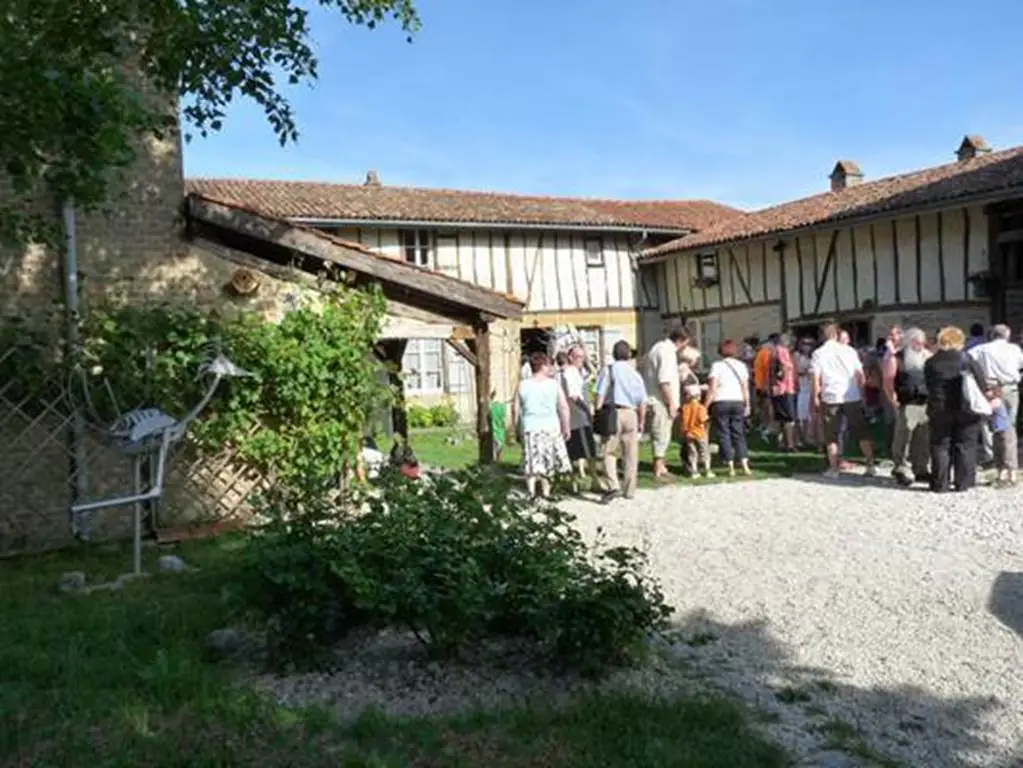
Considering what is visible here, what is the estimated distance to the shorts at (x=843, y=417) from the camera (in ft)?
32.8

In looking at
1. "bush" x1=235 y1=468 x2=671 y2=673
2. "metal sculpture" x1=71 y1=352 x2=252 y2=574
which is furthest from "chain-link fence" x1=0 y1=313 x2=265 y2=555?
"bush" x1=235 y1=468 x2=671 y2=673

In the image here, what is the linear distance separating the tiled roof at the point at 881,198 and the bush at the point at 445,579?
13.4 m

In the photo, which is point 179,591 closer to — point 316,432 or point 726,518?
point 316,432

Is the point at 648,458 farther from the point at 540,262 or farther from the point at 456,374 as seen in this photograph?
the point at 540,262

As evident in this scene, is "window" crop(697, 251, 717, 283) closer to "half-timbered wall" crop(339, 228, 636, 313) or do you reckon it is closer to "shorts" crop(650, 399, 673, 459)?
"half-timbered wall" crop(339, 228, 636, 313)

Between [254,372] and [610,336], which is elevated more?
[610,336]

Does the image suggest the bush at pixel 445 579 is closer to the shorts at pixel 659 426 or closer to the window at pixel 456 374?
the shorts at pixel 659 426

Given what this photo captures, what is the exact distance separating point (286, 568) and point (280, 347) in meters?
4.58

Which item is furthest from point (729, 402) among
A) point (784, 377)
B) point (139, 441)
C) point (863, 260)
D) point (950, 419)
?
point (863, 260)

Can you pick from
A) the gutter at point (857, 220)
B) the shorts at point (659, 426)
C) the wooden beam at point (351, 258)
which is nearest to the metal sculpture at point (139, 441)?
the wooden beam at point (351, 258)

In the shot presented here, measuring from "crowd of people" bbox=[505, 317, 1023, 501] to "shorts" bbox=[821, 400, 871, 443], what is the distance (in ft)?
0.05

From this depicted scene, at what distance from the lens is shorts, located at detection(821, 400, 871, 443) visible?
999cm

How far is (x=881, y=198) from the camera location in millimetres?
18609

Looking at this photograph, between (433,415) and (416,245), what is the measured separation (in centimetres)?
402
